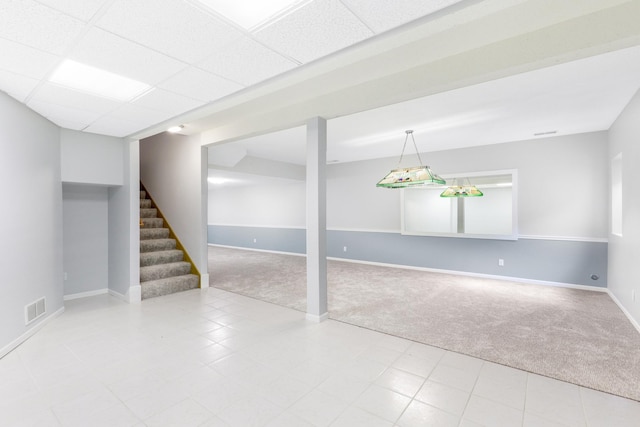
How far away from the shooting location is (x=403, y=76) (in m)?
2.51

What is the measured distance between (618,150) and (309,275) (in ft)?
15.2

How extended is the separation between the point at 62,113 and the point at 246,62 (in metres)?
2.48

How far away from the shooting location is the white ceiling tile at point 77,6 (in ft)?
5.03

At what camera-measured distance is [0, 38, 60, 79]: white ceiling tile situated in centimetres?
194

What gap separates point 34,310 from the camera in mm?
3143

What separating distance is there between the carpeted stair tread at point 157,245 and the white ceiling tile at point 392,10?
498cm

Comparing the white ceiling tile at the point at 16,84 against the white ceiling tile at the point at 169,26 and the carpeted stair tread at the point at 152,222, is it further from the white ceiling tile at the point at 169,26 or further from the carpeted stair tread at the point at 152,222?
the carpeted stair tread at the point at 152,222

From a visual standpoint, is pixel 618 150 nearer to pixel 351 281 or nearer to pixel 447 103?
pixel 447 103

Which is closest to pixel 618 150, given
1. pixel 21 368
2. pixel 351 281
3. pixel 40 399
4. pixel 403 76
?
pixel 403 76

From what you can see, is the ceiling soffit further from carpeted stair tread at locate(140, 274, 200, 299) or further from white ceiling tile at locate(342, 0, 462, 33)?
carpeted stair tread at locate(140, 274, 200, 299)

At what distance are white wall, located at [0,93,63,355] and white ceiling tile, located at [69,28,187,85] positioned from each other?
1.33 metres

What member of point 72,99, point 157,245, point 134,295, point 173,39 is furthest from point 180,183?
point 173,39

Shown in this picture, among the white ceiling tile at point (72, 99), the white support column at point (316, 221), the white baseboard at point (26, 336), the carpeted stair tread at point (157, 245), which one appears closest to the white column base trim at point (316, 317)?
the white support column at point (316, 221)

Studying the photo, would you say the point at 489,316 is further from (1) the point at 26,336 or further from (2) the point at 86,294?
(2) the point at 86,294
